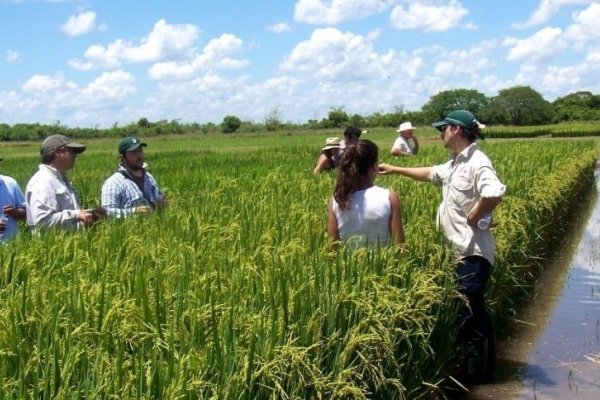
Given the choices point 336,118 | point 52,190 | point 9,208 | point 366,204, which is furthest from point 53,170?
point 336,118

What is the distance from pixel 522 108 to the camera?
81.9 meters

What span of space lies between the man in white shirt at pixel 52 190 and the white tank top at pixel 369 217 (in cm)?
207

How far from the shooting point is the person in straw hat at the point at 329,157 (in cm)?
1015

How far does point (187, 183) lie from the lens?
38.3 feet

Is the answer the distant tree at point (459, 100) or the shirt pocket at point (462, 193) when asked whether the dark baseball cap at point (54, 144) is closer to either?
the shirt pocket at point (462, 193)

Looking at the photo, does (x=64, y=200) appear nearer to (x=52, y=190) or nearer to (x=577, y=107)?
(x=52, y=190)

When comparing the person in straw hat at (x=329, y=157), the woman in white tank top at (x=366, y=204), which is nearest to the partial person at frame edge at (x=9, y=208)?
the woman in white tank top at (x=366, y=204)

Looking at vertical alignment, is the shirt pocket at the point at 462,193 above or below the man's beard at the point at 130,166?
below

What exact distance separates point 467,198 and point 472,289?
1.81ft

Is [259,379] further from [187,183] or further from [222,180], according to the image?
[187,183]

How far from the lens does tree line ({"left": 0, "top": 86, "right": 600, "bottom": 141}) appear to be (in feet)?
217

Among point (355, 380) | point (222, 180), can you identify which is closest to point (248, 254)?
point (355, 380)

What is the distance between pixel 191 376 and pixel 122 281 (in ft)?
4.63

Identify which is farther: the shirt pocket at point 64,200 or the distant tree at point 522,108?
the distant tree at point 522,108
